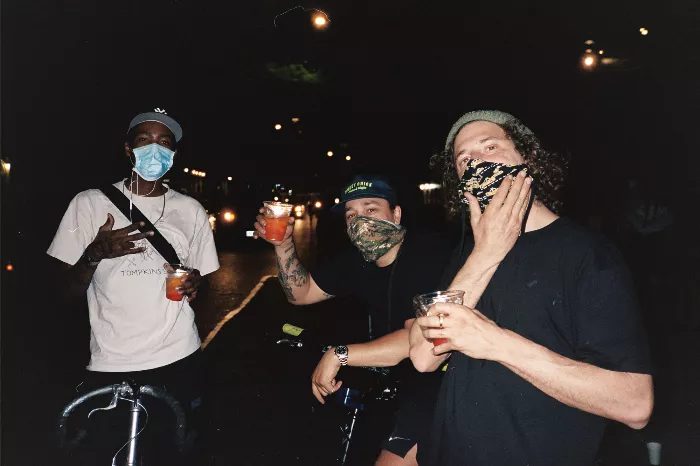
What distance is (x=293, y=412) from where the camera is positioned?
19.4 ft

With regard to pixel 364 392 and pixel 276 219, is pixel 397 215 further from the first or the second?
pixel 364 392

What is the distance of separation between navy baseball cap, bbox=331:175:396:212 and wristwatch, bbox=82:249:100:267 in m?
1.69

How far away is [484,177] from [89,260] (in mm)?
2296

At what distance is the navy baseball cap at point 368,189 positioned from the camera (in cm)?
340

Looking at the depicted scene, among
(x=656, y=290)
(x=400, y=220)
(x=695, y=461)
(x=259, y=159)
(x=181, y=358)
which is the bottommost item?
(x=695, y=461)

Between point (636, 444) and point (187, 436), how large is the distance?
465 centimetres

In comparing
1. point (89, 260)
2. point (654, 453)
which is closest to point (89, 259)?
point (89, 260)

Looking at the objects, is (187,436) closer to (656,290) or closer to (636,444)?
(636,444)

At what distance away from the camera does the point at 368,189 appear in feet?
11.2

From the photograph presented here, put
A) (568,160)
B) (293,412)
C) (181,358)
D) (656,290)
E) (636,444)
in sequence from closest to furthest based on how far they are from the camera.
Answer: (568,160) < (181,358) < (636,444) < (293,412) < (656,290)

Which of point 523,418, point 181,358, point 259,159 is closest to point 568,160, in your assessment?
point 523,418

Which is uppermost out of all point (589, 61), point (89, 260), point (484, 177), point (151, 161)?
point (589, 61)

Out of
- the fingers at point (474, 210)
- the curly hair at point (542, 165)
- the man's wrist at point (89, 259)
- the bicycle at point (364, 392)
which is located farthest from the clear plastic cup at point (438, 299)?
the man's wrist at point (89, 259)

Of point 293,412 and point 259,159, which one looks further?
point 259,159
